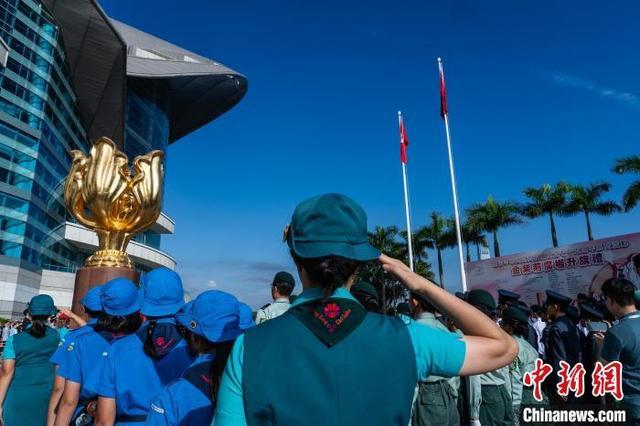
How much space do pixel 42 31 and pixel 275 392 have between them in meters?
42.4

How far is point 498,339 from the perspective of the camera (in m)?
1.12

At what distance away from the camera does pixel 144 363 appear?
2.15m

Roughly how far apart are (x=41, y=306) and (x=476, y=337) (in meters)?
3.66

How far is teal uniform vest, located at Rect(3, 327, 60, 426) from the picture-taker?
3338 mm

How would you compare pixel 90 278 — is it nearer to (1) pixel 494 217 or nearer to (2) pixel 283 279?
(2) pixel 283 279

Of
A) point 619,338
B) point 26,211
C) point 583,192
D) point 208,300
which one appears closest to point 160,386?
point 208,300

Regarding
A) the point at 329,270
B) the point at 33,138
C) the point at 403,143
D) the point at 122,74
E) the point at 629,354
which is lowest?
the point at 629,354

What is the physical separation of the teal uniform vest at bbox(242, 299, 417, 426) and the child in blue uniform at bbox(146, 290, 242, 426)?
2.45 ft

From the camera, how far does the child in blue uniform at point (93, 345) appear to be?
8.00ft

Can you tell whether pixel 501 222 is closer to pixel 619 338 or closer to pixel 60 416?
pixel 619 338

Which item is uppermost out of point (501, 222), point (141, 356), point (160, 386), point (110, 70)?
point (110, 70)

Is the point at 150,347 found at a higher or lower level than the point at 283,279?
lower

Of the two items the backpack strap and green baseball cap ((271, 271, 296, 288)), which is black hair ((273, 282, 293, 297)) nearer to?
green baseball cap ((271, 271, 296, 288))

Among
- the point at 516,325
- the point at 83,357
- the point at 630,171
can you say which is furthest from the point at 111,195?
the point at 630,171
